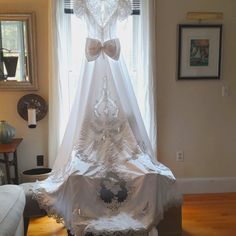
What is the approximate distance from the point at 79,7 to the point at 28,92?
3.39 ft

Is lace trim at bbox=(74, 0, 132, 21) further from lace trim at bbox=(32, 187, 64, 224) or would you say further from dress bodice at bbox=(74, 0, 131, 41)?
lace trim at bbox=(32, 187, 64, 224)

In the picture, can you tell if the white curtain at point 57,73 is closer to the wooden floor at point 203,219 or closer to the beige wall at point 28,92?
the beige wall at point 28,92

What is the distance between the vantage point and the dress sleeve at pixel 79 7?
2500 millimetres

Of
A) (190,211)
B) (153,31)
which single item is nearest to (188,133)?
(190,211)

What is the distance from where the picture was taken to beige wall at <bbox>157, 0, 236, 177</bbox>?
3156mm

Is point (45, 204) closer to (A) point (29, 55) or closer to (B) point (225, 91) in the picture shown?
(A) point (29, 55)

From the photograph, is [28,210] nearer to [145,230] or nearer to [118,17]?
[145,230]

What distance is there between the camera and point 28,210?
103 inches

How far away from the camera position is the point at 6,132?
2883 mm

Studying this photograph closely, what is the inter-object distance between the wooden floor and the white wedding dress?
395mm

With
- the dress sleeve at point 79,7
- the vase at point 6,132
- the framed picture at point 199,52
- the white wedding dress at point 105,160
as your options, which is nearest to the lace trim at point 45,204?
the white wedding dress at point 105,160

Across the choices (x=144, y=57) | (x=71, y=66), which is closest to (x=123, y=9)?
(x=144, y=57)

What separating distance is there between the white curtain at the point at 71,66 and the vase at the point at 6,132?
356mm

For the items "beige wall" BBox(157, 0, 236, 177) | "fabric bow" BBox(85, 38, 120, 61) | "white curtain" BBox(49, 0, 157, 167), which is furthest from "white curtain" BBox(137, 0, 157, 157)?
"fabric bow" BBox(85, 38, 120, 61)
